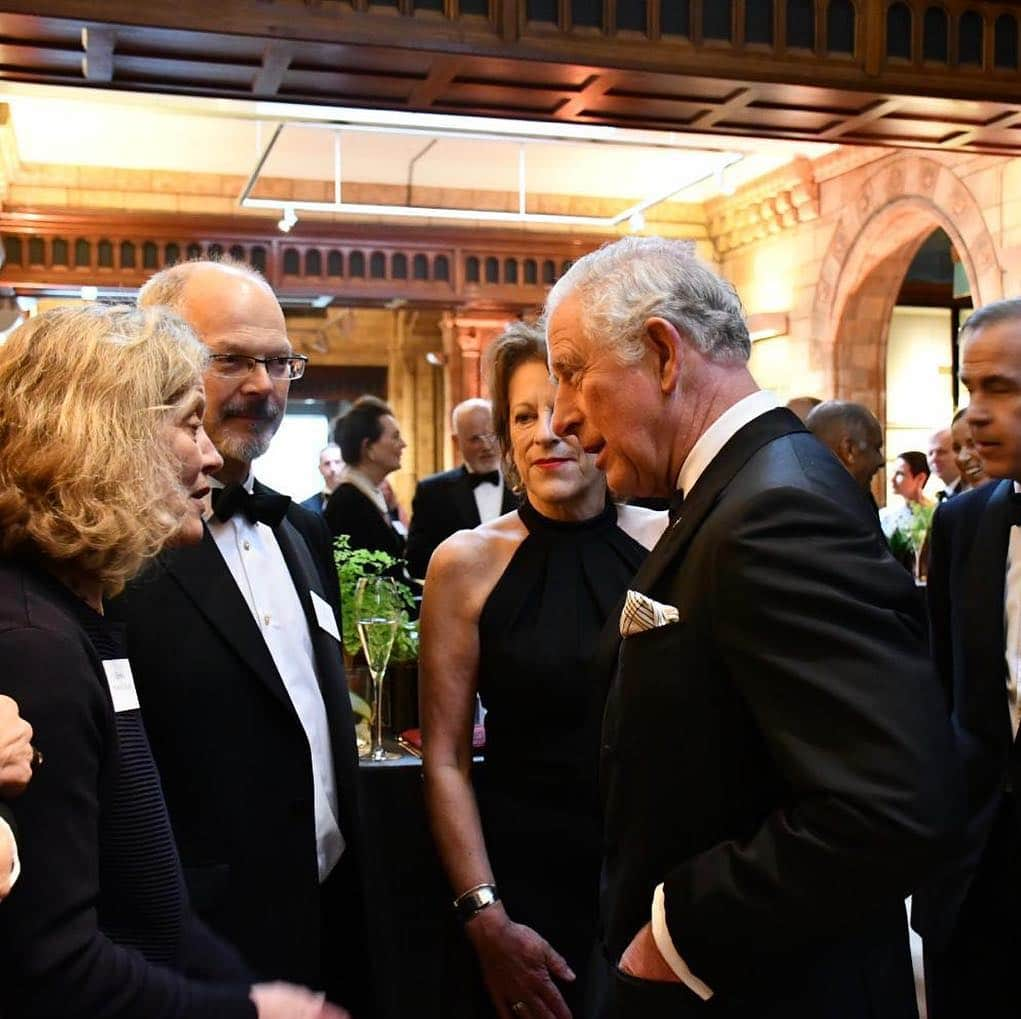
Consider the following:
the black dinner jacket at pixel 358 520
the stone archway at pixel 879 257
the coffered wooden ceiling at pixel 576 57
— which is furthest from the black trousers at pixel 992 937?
the stone archway at pixel 879 257

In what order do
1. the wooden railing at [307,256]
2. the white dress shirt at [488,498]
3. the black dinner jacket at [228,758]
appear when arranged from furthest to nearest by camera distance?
1. the wooden railing at [307,256]
2. the white dress shirt at [488,498]
3. the black dinner jacket at [228,758]

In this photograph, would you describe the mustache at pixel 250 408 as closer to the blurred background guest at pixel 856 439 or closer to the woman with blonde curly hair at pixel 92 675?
the woman with blonde curly hair at pixel 92 675

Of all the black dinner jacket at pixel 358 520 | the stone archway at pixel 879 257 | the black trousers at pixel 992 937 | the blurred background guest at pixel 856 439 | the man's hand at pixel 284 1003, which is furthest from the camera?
the stone archway at pixel 879 257

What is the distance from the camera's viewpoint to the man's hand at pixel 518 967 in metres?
2.09

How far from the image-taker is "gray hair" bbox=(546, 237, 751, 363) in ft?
4.96

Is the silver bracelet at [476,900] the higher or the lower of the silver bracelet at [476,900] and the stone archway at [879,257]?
the lower

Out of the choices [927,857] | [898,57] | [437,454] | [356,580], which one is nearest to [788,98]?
[898,57]

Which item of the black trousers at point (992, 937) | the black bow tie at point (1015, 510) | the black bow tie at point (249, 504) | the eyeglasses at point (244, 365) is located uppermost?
the eyeglasses at point (244, 365)

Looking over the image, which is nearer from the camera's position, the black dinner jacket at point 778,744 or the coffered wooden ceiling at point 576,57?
the black dinner jacket at point 778,744

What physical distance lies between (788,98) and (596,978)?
3.49 metres

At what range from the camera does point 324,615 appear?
7.11 ft

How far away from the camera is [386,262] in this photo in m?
9.55

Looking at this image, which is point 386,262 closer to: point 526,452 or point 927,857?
point 526,452

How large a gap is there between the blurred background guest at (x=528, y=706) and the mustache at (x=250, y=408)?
15.9 inches
